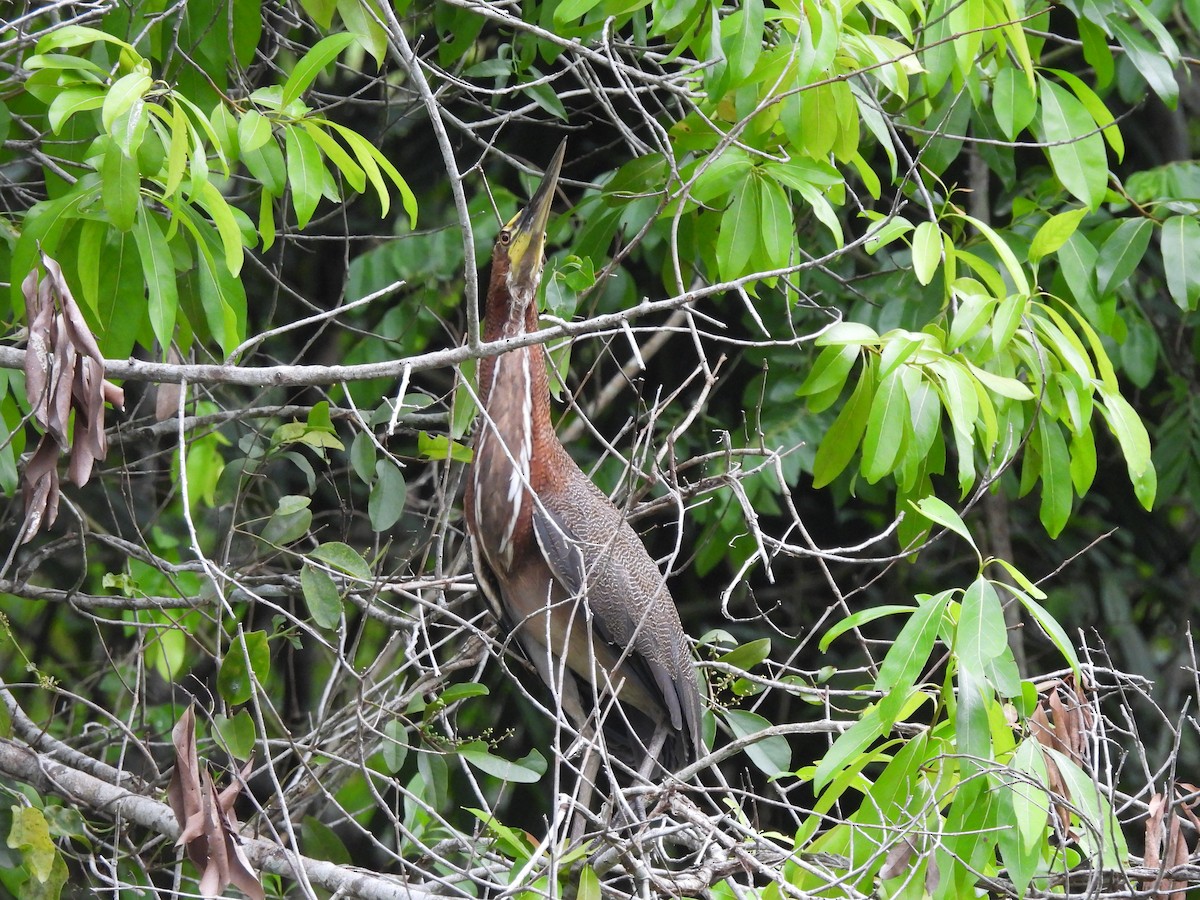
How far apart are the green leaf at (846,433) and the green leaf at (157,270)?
4.60 feet

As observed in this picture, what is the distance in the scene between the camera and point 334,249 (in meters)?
5.22

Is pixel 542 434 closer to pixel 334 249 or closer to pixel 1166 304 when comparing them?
pixel 334 249

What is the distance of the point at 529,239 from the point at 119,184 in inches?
53.5

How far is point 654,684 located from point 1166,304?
2673mm

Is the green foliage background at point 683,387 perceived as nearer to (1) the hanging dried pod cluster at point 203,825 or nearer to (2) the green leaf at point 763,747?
(2) the green leaf at point 763,747

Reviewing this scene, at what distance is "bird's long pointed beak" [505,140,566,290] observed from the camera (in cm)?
315

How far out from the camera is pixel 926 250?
8.82 ft

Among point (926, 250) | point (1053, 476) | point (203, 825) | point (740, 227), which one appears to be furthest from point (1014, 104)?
point (203, 825)

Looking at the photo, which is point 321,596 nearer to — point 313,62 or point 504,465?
point 504,465

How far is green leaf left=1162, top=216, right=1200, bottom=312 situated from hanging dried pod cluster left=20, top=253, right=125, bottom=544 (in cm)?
264

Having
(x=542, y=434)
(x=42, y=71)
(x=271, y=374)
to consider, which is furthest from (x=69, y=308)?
(x=542, y=434)

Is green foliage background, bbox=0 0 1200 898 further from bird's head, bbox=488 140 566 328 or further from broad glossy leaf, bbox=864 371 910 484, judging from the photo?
bird's head, bbox=488 140 566 328

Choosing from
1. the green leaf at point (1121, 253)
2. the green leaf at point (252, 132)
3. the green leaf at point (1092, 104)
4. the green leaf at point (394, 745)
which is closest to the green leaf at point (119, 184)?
the green leaf at point (252, 132)

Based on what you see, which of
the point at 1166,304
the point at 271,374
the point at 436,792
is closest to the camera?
the point at 271,374
